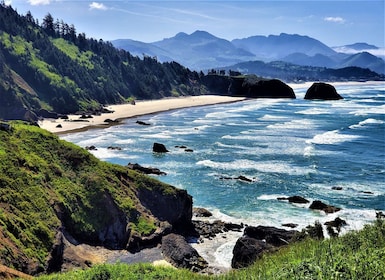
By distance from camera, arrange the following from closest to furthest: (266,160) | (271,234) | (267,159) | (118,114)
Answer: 1. (271,234)
2. (266,160)
3. (267,159)
4. (118,114)

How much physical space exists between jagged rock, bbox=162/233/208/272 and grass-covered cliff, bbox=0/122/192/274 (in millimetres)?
1828

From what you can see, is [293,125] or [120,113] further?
[120,113]

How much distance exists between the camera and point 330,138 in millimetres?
81812

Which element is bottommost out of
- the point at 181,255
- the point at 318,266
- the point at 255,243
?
the point at 181,255

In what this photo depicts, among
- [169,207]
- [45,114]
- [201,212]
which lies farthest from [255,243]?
[45,114]

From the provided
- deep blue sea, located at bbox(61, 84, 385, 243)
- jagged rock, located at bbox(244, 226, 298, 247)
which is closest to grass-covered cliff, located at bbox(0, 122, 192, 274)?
jagged rock, located at bbox(244, 226, 298, 247)

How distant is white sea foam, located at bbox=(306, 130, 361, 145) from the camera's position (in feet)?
258

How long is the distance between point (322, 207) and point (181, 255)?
1997 centimetres

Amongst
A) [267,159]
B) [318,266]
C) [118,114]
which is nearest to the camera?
[318,266]

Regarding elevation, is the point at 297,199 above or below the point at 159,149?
below

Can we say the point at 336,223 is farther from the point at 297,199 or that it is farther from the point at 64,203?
the point at 64,203

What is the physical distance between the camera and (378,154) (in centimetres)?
6706

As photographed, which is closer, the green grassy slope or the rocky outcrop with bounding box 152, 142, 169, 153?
the green grassy slope

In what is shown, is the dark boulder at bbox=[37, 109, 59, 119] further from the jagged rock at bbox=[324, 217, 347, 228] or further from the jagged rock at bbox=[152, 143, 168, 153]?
the jagged rock at bbox=[324, 217, 347, 228]
